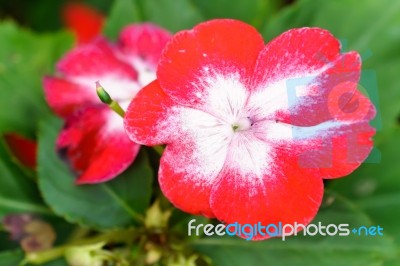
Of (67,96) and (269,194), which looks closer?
(269,194)

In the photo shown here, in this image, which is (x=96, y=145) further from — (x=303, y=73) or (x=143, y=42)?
(x=303, y=73)

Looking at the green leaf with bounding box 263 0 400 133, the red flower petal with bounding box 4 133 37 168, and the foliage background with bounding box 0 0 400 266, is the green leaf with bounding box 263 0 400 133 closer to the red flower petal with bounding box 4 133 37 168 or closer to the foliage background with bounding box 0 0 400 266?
the foliage background with bounding box 0 0 400 266

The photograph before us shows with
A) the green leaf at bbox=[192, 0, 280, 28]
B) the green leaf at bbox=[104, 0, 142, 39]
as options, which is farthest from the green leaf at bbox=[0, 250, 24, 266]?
the green leaf at bbox=[192, 0, 280, 28]

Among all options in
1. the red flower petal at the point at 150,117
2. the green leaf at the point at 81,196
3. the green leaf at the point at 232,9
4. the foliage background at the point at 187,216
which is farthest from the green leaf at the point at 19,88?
the red flower petal at the point at 150,117

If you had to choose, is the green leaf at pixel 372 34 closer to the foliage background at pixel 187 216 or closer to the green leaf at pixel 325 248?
Result: the foliage background at pixel 187 216

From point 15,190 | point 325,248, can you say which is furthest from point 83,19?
point 325,248

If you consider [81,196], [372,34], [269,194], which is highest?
[372,34]

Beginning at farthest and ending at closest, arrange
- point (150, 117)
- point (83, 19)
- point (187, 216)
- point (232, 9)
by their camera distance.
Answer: point (83, 19) < point (232, 9) < point (187, 216) < point (150, 117)
